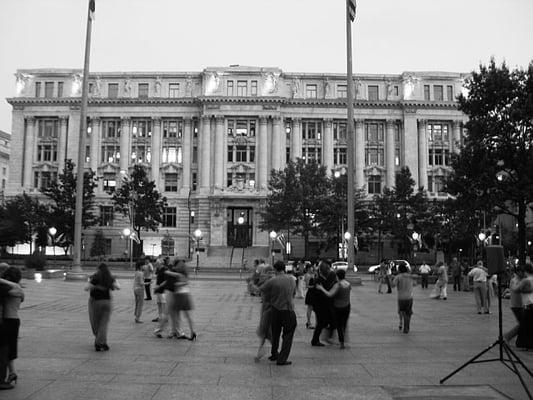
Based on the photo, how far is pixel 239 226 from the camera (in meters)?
80.1

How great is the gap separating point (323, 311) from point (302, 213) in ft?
173

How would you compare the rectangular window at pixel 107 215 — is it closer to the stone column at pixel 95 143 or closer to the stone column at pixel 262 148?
the stone column at pixel 95 143

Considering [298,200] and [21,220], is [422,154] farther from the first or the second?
[21,220]

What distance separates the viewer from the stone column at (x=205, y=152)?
264ft

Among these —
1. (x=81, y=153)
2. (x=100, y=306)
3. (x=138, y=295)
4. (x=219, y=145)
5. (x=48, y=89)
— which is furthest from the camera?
(x=48, y=89)

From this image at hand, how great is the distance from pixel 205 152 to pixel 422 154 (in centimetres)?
3031

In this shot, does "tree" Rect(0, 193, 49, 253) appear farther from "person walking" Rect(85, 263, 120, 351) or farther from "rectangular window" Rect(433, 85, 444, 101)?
"person walking" Rect(85, 263, 120, 351)

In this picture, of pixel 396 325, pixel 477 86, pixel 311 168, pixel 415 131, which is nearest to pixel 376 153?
pixel 415 131

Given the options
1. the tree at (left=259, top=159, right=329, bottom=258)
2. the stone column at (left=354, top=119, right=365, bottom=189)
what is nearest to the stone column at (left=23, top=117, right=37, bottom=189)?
the tree at (left=259, top=159, right=329, bottom=258)

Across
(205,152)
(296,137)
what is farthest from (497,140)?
(205,152)

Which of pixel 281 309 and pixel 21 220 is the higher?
pixel 21 220

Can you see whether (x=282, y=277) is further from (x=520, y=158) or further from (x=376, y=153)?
(x=376, y=153)

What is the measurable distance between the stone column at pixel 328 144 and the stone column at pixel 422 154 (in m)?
12.3

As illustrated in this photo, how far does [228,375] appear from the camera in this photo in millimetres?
10133
